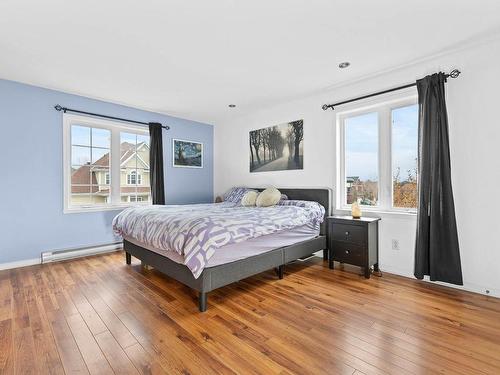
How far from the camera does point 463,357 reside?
154cm

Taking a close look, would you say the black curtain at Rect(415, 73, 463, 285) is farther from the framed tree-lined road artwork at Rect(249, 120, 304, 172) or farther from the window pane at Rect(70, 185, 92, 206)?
the window pane at Rect(70, 185, 92, 206)

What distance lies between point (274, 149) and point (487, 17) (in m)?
2.84

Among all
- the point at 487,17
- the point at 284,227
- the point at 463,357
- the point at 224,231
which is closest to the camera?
the point at 463,357

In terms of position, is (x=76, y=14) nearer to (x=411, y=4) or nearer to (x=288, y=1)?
(x=288, y=1)

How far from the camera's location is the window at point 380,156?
9.76 feet

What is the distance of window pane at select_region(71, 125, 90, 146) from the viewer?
3.78 meters

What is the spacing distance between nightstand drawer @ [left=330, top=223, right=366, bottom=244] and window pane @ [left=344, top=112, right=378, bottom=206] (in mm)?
456

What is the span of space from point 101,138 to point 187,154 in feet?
4.99

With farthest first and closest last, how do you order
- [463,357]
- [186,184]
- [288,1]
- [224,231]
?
[186,184] → [224,231] → [288,1] → [463,357]

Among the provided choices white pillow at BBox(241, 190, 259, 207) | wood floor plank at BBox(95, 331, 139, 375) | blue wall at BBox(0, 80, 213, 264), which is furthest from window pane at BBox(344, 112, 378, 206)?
blue wall at BBox(0, 80, 213, 264)

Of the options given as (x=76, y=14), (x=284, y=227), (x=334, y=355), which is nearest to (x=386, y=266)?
(x=284, y=227)

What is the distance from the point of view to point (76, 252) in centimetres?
366

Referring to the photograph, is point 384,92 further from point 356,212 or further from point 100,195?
point 100,195

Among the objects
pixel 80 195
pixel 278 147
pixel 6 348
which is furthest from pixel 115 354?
pixel 278 147
